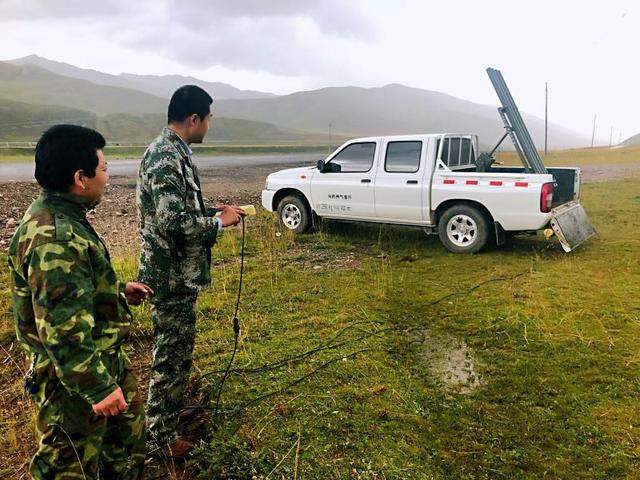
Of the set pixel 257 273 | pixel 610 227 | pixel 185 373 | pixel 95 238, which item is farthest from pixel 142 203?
pixel 610 227

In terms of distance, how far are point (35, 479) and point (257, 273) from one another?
461cm

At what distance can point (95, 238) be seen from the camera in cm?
194

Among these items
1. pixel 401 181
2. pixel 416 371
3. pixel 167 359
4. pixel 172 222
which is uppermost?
pixel 401 181

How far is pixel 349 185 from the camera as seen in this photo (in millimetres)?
8039

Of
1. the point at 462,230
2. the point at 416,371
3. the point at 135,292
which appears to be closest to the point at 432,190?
the point at 462,230

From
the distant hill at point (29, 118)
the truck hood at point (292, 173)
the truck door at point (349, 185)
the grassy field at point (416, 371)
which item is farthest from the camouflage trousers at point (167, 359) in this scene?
the distant hill at point (29, 118)

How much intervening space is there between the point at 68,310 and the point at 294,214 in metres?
7.18

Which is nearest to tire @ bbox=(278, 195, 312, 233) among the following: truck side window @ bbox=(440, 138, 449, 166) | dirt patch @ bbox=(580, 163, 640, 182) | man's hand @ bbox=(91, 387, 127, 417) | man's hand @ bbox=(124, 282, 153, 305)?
truck side window @ bbox=(440, 138, 449, 166)

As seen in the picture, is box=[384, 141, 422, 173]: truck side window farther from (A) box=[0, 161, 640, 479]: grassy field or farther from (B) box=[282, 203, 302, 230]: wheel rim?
(B) box=[282, 203, 302, 230]: wheel rim

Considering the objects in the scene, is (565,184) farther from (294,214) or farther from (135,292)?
(135,292)

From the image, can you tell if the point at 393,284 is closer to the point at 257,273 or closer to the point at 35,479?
the point at 257,273

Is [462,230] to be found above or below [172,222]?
below

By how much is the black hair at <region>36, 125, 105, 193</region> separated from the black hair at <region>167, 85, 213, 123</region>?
89 centimetres

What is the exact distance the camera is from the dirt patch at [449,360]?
366cm
